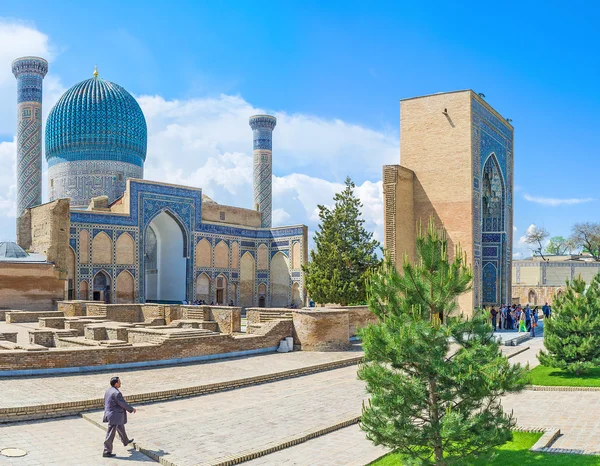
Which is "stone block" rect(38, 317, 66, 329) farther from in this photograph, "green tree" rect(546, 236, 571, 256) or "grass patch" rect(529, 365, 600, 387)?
"green tree" rect(546, 236, 571, 256)

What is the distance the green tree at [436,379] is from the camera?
4258mm

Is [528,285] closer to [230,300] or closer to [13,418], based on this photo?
[230,300]

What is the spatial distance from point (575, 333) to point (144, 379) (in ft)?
22.6

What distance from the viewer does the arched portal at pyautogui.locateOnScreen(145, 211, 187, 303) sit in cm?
2639

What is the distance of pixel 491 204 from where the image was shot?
22344 millimetres

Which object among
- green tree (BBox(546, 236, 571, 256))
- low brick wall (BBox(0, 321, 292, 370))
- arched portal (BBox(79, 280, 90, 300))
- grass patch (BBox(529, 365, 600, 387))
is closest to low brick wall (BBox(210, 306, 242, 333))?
low brick wall (BBox(0, 321, 292, 370))

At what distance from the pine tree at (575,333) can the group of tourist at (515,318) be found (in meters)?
7.48

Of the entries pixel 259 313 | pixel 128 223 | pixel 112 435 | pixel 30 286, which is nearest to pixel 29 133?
pixel 128 223

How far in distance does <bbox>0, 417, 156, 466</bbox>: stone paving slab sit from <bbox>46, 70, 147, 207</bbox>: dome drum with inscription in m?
23.5

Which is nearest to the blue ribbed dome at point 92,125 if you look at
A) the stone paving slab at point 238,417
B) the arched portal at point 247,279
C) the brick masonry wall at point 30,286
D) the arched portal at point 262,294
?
the arched portal at point 247,279

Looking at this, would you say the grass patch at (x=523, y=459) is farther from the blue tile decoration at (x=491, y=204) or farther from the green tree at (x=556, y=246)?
the green tree at (x=556, y=246)

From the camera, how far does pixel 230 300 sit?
27.8 m

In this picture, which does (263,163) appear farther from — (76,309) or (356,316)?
(356,316)

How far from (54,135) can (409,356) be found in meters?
28.6
